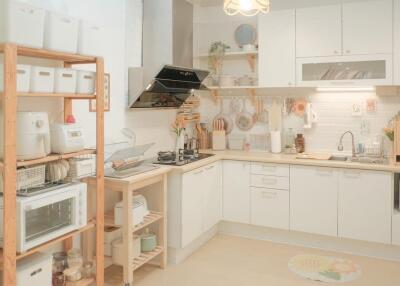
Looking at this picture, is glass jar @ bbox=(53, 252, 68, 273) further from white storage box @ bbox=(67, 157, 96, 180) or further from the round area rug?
the round area rug

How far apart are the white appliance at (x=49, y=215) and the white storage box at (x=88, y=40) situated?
874mm

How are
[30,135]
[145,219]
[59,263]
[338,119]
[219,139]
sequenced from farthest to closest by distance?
[219,139]
[338,119]
[145,219]
[59,263]
[30,135]

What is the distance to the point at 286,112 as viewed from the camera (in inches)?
185

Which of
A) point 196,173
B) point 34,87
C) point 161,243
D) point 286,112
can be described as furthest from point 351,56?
point 34,87

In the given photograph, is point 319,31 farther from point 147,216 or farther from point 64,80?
point 64,80

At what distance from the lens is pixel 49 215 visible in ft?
8.52

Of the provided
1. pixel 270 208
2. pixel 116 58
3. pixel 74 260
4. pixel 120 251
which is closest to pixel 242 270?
pixel 270 208

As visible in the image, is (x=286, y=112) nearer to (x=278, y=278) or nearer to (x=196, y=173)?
(x=196, y=173)

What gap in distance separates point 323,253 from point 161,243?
5.19ft

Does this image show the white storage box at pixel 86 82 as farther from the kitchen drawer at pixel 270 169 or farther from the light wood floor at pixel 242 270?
the kitchen drawer at pixel 270 169

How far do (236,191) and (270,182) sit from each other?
0.38 m

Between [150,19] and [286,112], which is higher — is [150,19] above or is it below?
above

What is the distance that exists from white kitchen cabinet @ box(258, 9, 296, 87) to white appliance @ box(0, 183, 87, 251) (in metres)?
2.44

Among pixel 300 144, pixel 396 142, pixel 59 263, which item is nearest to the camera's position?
pixel 59 263
